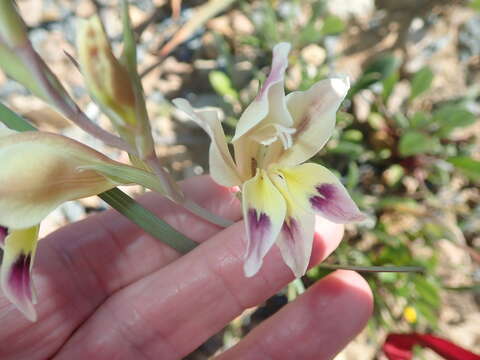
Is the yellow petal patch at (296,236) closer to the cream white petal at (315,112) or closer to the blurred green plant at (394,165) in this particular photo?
the cream white petal at (315,112)

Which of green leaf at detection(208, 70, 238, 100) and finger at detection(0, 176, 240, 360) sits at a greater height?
green leaf at detection(208, 70, 238, 100)

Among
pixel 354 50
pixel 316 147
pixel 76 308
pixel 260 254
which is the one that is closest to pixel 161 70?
pixel 354 50

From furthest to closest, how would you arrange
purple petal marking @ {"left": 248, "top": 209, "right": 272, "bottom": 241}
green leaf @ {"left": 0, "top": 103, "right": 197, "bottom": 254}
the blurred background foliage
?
1. the blurred background foliage
2. green leaf @ {"left": 0, "top": 103, "right": 197, "bottom": 254}
3. purple petal marking @ {"left": 248, "top": 209, "right": 272, "bottom": 241}

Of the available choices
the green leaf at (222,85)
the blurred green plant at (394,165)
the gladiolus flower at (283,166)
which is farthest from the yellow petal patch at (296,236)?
the green leaf at (222,85)

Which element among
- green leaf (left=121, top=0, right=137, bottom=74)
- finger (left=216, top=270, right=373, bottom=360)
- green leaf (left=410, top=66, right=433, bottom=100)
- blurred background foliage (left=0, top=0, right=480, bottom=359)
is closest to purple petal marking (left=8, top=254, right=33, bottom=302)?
green leaf (left=121, top=0, right=137, bottom=74)

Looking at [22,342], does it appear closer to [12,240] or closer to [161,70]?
[12,240]

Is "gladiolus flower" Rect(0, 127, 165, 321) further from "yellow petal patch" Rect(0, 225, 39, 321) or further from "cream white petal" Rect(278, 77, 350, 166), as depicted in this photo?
"cream white petal" Rect(278, 77, 350, 166)

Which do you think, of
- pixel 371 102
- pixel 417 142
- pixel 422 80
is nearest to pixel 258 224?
pixel 417 142

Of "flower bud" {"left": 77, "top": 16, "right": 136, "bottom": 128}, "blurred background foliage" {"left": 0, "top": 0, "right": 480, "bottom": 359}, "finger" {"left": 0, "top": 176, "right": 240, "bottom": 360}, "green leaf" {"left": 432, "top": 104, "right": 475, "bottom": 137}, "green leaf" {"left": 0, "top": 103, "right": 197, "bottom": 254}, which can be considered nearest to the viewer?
"flower bud" {"left": 77, "top": 16, "right": 136, "bottom": 128}
